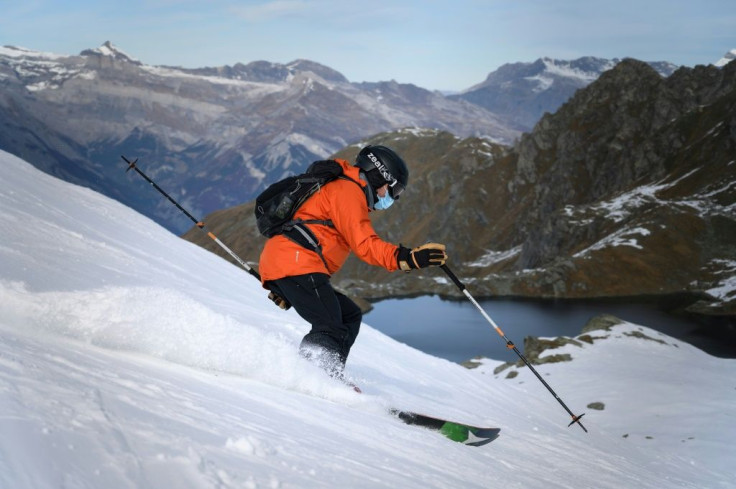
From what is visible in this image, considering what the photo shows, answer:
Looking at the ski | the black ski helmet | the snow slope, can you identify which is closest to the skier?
the black ski helmet

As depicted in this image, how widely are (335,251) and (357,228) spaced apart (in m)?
0.60

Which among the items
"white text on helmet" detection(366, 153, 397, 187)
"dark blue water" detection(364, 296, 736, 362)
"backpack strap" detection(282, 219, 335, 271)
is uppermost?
"dark blue water" detection(364, 296, 736, 362)

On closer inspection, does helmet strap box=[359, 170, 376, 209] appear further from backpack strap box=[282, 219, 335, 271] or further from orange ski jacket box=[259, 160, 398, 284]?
backpack strap box=[282, 219, 335, 271]

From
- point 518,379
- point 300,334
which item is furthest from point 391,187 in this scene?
point 518,379

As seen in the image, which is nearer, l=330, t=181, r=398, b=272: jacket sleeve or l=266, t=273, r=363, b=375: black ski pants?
l=330, t=181, r=398, b=272: jacket sleeve

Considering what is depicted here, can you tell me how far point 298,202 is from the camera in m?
8.57

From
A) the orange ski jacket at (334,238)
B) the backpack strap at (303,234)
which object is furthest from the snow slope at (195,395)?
the backpack strap at (303,234)

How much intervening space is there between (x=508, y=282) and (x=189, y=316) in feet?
542

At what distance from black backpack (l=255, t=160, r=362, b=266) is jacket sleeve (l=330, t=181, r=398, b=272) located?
0.72 feet

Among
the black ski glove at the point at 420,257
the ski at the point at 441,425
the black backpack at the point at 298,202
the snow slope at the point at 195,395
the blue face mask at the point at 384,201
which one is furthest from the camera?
the blue face mask at the point at 384,201

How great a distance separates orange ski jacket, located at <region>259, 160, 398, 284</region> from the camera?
8375 mm

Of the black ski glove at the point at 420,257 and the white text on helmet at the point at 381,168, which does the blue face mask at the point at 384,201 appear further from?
the black ski glove at the point at 420,257

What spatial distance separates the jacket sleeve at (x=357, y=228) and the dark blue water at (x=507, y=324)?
322 feet

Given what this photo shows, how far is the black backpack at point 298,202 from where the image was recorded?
335 inches
